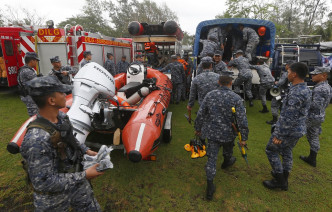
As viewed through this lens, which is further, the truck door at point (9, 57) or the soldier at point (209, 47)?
the truck door at point (9, 57)

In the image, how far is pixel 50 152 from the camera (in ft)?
3.78

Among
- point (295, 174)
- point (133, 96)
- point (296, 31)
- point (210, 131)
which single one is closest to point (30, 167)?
point (210, 131)

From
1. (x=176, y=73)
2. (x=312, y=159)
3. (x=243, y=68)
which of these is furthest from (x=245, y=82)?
(x=312, y=159)

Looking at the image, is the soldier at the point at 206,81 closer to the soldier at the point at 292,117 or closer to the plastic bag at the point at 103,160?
the soldier at the point at 292,117

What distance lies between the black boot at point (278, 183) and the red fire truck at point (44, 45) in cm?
570

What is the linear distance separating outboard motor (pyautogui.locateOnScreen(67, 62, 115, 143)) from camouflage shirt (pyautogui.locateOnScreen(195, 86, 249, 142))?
1556 mm

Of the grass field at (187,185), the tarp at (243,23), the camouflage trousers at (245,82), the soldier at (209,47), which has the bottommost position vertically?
the grass field at (187,185)

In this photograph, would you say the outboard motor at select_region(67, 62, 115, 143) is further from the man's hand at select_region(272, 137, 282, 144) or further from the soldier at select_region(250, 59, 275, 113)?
the soldier at select_region(250, 59, 275, 113)

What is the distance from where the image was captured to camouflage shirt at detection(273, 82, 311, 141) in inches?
86.8

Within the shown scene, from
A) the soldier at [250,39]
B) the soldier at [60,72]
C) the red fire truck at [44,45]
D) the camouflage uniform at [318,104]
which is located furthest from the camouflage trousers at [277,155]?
the red fire truck at [44,45]

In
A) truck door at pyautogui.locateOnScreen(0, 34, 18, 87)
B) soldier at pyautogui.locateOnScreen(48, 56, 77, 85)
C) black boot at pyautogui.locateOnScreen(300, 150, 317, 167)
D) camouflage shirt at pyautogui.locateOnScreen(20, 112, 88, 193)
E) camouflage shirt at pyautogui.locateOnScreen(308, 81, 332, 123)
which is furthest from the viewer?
truck door at pyautogui.locateOnScreen(0, 34, 18, 87)

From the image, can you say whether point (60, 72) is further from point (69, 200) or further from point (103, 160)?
point (103, 160)

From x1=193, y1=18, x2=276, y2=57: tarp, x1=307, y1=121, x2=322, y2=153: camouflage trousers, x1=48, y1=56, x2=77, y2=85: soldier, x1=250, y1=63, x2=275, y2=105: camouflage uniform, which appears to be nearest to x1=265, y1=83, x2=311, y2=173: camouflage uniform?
x1=307, y1=121, x2=322, y2=153: camouflage trousers

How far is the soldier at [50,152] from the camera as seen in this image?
1102 mm
